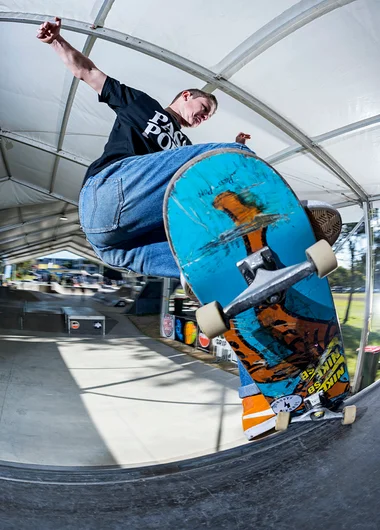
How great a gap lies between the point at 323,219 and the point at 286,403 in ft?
2.87

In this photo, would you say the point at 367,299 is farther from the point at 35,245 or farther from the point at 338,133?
the point at 35,245

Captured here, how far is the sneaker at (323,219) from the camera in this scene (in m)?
1.22

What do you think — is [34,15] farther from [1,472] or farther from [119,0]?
[1,472]

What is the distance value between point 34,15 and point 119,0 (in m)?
0.69

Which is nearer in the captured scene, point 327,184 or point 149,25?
point 149,25

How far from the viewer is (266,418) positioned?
163cm

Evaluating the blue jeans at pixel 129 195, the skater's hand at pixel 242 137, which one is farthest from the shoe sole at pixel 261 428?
the skater's hand at pixel 242 137

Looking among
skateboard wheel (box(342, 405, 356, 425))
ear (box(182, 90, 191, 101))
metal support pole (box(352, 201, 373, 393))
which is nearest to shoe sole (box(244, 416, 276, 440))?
skateboard wheel (box(342, 405, 356, 425))

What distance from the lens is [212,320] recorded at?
982 millimetres

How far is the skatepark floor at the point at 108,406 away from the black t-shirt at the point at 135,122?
10.5ft

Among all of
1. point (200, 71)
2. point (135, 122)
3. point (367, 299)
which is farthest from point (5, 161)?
point (367, 299)

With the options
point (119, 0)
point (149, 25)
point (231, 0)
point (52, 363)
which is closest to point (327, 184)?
point (231, 0)

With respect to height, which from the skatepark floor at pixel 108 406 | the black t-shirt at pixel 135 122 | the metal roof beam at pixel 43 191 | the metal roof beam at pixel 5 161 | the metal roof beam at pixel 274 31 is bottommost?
the skatepark floor at pixel 108 406

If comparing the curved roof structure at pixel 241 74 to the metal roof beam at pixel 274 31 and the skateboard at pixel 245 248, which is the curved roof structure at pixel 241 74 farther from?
the skateboard at pixel 245 248
